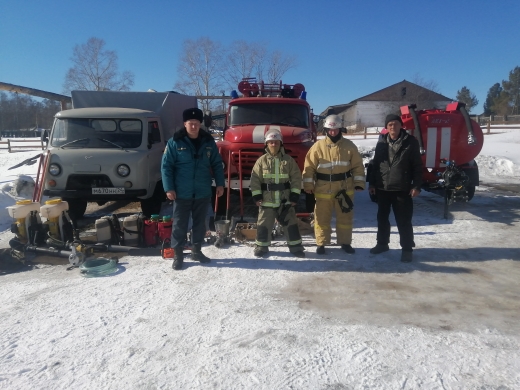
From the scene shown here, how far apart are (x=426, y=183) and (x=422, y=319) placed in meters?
5.03

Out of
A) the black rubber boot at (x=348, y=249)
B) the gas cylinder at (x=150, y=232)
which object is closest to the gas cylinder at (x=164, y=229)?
the gas cylinder at (x=150, y=232)

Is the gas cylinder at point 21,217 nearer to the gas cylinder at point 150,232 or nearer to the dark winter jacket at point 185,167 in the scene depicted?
the gas cylinder at point 150,232

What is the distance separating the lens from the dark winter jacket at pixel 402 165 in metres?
5.09

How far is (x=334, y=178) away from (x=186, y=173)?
2.01m

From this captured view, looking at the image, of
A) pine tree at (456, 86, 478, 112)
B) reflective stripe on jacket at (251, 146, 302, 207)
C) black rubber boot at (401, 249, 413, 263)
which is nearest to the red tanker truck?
black rubber boot at (401, 249, 413, 263)

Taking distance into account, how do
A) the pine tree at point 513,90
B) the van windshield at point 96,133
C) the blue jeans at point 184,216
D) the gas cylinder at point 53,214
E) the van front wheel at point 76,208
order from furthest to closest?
the pine tree at point 513,90, the van front wheel at point 76,208, the van windshield at point 96,133, the gas cylinder at point 53,214, the blue jeans at point 184,216

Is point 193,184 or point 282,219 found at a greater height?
point 193,184

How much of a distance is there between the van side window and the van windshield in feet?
0.58

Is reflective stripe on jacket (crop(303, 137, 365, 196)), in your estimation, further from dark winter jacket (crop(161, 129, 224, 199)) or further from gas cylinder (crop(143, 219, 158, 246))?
gas cylinder (crop(143, 219, 158, 246))

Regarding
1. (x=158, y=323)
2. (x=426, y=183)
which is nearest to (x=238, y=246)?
(x=158, y=323)

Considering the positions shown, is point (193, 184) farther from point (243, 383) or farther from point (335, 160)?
point (243, 383)

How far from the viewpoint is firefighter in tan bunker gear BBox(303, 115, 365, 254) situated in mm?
5309

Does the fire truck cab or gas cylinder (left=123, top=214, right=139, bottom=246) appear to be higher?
the fire truck cab

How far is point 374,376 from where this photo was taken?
9.15 ft
